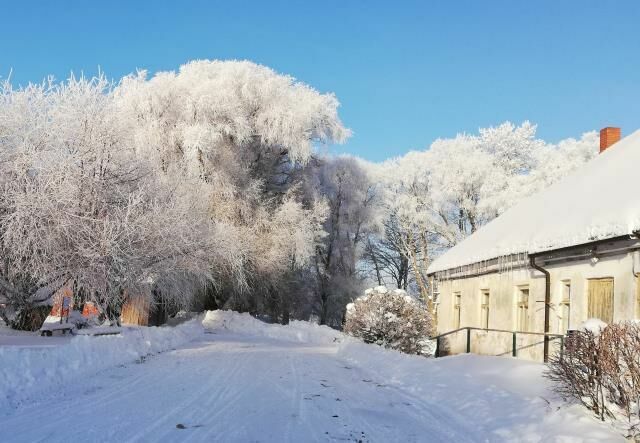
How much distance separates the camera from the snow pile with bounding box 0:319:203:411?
9594 mm

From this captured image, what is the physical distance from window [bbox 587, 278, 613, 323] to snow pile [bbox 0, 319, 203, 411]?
10461 mm

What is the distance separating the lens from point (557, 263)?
1581 centimetres

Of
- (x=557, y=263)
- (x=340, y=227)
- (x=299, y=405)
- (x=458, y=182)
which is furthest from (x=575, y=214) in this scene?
(x=340, y=227)

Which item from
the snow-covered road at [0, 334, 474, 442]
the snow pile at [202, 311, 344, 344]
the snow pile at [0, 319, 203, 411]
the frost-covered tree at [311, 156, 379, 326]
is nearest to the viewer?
the snow-covered road at [0, 334, 474, 442]

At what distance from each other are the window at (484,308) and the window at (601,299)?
655 cm

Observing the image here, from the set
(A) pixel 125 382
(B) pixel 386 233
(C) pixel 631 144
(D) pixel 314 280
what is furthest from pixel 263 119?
(A) pixel 125 382

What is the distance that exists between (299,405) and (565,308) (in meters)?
8.55

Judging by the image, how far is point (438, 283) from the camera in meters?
27.0

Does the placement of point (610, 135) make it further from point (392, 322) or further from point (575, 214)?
point (392, 322)

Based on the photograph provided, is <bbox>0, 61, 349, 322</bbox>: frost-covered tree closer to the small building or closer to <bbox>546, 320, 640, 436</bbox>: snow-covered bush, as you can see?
the small building

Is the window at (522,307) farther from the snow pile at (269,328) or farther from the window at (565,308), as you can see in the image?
the snow pile at (269,328)

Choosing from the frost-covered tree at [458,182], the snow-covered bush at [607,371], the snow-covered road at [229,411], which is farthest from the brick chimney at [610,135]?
the snow-covered bush at [607,371]

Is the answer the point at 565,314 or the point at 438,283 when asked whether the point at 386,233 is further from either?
the point at 565,314

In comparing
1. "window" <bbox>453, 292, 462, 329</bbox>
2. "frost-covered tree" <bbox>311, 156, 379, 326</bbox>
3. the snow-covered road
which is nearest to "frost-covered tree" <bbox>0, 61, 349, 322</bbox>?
"frost-covered tree" <bbox>311, 156, 379, 326</bbox>
